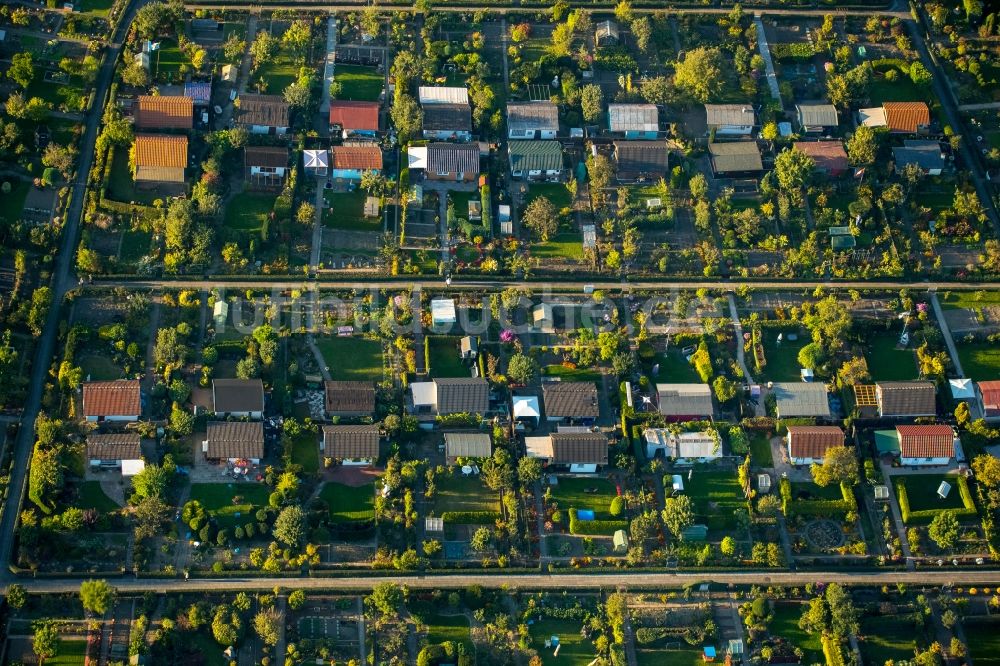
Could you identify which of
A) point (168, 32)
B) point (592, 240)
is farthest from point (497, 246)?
point (168, 32)

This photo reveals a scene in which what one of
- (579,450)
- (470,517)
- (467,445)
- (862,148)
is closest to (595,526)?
(579,450)

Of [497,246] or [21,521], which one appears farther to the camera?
[497,246]

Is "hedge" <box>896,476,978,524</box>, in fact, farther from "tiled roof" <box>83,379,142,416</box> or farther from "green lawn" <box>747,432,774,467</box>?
"tiled roof" <box>83,379,142,416</box>

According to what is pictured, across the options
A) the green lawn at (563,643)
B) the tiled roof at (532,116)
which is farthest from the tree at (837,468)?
the tiled roof at (532,116)

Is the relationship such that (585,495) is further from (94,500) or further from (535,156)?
(94,500)

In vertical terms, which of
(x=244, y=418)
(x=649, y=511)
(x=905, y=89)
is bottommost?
(x=649, y=511)

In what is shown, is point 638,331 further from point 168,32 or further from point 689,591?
point 168,32
